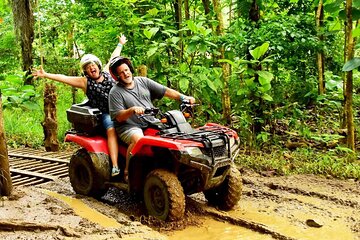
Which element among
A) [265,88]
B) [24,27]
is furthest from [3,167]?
[24,27]

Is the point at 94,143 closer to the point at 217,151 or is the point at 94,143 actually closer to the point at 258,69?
the point at 217,151

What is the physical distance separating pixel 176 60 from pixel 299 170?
311cm

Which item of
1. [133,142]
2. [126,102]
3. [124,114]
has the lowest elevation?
[133,142]

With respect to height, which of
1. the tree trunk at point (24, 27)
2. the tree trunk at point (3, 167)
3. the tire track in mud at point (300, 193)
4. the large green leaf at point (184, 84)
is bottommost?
the tire track in mud at point (300, 193)

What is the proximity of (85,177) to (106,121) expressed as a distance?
2.69ft

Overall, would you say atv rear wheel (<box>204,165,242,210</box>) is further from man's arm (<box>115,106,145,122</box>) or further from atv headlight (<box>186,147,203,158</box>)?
man's arm (<box>115,106,145,122</box>)

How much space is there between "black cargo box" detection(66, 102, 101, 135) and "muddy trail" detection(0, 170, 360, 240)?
2.78 ft

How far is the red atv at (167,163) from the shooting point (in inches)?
170

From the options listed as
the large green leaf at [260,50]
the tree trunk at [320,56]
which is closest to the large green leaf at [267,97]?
the large green leaf at [260,50]

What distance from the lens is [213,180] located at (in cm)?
448

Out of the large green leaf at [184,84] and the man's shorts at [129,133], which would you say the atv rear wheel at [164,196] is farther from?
the large green leaf at [184,84]

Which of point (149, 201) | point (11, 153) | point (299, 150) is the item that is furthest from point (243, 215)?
point (11, 153)

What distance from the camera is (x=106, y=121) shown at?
5293mm

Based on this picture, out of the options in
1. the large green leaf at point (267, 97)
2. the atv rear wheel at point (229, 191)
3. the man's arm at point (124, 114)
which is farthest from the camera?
the large green leaf at point (267, 97)
